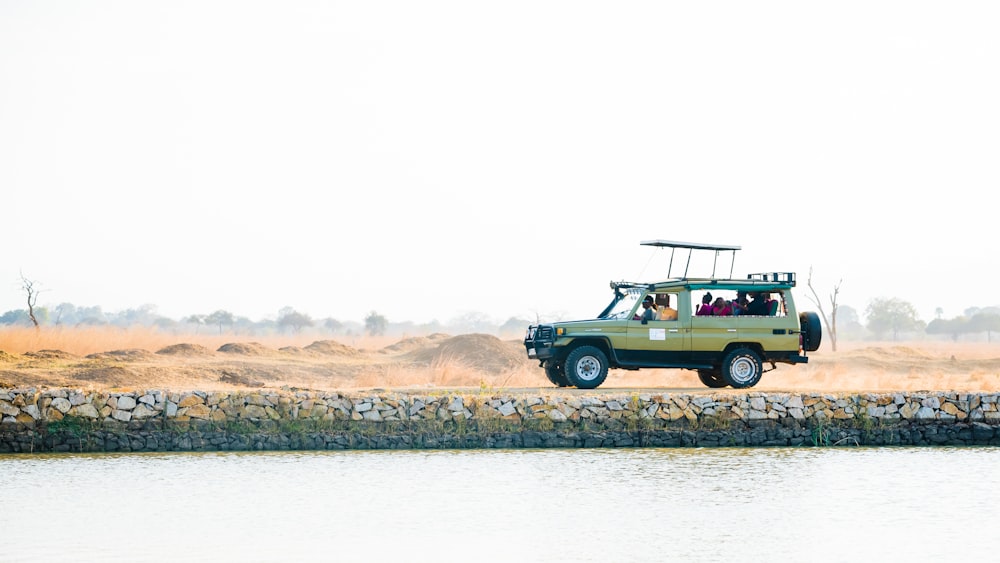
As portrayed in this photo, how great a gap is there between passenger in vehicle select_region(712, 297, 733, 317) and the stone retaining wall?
2.19m

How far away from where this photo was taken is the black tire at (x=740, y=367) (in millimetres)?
24000

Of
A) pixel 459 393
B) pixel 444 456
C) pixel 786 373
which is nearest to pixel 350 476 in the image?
pixel 444 456

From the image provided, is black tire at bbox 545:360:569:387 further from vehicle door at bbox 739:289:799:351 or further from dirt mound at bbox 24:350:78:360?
dirt mound at bbox 24:350:78:360

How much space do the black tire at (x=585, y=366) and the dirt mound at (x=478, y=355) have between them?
13.0 meters

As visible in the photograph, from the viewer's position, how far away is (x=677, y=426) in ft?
72.1

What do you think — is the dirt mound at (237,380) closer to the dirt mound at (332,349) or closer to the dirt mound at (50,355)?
the dirt mound at (50,355)

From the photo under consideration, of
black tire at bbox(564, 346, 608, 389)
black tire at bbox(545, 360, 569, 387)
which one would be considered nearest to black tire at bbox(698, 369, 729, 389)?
black tire at bbox(564, 346, 608, 389)

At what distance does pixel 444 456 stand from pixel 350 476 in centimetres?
244

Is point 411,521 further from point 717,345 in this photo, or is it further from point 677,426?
point 717,345

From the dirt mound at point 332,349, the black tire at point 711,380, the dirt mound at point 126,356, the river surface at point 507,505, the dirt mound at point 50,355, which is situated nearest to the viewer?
the river surface at point 507,505

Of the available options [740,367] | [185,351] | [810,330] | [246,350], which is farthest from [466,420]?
[246,350]

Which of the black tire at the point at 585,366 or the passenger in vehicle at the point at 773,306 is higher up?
the passenger in vehicle at the point at 773,306

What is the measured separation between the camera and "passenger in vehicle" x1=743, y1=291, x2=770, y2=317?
2409cm

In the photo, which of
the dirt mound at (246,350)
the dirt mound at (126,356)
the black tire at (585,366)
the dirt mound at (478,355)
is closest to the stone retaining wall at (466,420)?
the black tire at (585,366)
